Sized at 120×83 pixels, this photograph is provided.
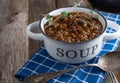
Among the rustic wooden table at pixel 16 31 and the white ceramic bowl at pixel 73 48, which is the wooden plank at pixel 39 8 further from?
the white ceramic bowl at pixel 73 48

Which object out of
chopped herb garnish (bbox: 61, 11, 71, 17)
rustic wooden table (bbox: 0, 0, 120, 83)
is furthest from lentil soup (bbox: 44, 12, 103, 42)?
rustic wooden table (bbox: 0, 0, 120, 83)

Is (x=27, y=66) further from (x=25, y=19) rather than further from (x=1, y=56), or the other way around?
(x=25, y=19)

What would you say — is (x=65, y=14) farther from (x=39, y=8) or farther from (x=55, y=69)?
(x=39, y=8)

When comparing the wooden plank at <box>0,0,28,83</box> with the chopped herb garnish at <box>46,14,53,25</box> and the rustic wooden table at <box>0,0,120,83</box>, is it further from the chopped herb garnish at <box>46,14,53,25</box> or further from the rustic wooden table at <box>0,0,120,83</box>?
the chopped herb garnish at <box>46,14,53,25</box>

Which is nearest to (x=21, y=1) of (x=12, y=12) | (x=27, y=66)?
(x=12, y=12)

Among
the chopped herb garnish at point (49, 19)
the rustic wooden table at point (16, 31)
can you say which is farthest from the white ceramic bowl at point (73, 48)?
the rustic wooden table at point (16, 31)

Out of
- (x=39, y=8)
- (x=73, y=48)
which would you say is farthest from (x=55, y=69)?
(x=39, y=8)

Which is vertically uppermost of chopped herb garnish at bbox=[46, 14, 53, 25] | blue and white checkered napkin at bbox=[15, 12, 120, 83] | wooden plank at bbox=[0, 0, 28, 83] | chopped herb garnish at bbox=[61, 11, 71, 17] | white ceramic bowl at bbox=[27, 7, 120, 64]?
chopped herb garnish at bbox=[61, 11, 71, 17]
